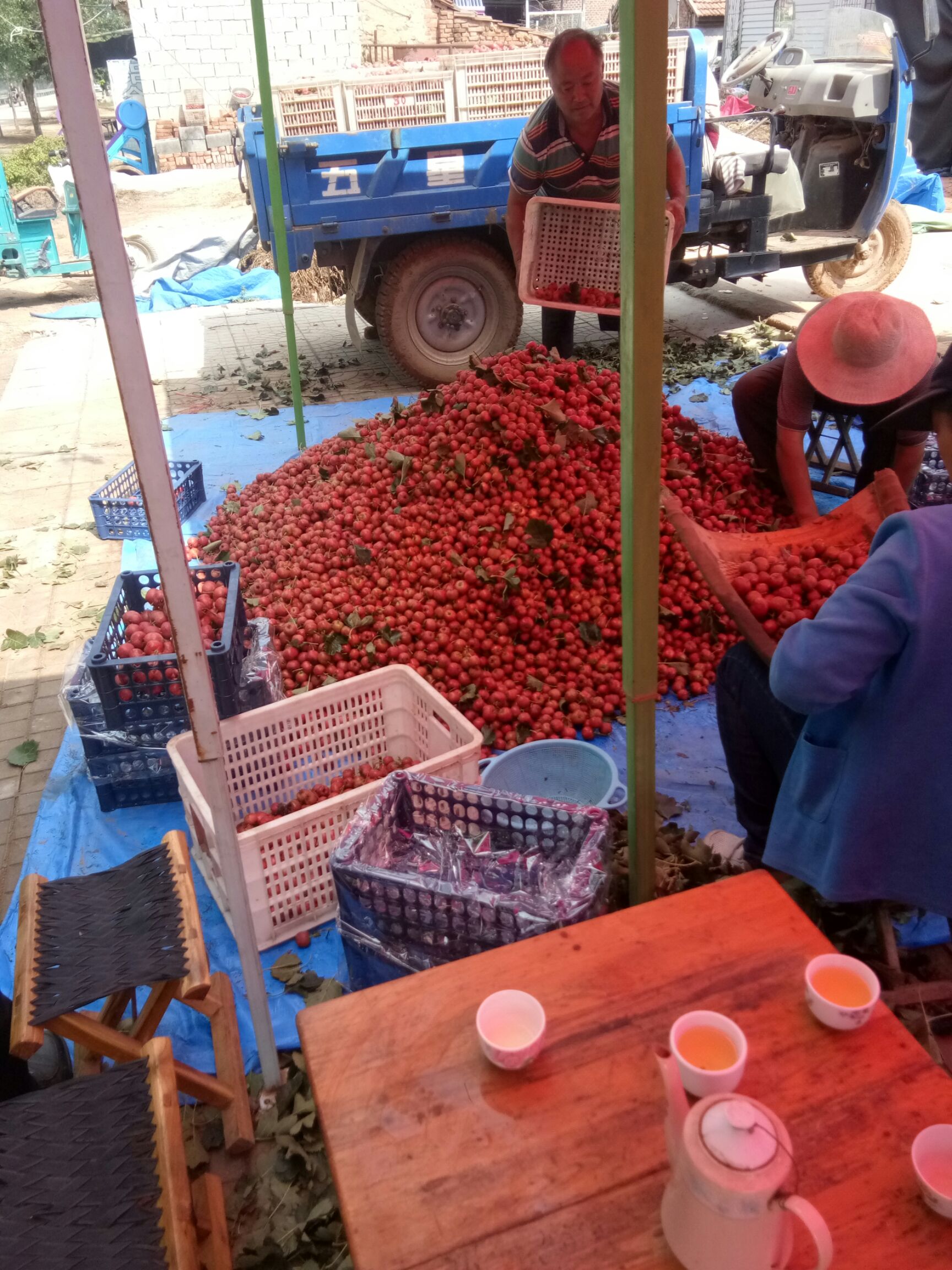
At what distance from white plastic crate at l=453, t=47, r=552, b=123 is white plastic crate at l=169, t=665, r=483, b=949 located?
19.3ft

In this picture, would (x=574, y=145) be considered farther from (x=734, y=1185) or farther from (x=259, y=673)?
(x=734, y=1185)

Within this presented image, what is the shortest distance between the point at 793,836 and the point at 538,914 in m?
0.60

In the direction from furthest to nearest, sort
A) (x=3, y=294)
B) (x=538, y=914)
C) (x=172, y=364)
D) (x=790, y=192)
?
(x=3, y=294) → (x=172, y=364) → (x=790, y=192) → (x=538, y=914)

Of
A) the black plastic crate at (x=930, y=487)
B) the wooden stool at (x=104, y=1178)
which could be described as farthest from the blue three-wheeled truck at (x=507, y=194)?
the wooden stool at (x=104, y=1178)

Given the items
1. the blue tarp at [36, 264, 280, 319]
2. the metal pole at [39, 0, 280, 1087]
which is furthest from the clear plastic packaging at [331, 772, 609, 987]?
the blue tarp at [36, 264, 280, 319]

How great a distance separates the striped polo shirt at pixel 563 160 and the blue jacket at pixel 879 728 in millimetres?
4139

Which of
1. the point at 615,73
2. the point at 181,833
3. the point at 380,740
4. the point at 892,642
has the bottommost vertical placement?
the point at 380,740

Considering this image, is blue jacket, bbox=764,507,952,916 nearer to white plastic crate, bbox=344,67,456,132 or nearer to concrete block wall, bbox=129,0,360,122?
white plastic crate, bbox=344,67,456,132

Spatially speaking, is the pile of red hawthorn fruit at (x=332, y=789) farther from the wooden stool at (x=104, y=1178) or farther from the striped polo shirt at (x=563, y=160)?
the striped polo shirt at (x=563, y=160)

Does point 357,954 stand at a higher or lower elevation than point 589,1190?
lower

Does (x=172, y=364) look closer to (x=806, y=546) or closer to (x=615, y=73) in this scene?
(x=615, y=73)

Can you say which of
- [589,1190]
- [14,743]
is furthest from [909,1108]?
[14,743]

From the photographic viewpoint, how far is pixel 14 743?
3.87 m

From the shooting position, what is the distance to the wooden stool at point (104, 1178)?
1.50m
